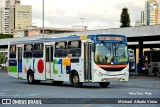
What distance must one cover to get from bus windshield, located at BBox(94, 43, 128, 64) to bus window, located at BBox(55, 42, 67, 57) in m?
2.89

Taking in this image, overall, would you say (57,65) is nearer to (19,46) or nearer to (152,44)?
(19,46)

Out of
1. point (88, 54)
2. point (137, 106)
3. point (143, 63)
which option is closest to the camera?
point (137, 106)

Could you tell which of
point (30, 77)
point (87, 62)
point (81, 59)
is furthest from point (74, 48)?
point (30, 77)

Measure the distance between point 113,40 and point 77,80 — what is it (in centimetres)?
303

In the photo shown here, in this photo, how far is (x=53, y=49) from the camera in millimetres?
29547

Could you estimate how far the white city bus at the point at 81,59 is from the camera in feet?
84.7

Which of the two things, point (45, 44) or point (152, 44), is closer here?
point (45, 44)

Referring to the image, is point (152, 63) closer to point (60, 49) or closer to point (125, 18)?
point (60, 49)

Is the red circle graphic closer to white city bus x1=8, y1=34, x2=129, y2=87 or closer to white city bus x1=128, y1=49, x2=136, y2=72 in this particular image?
white city bus x1=8, y1=34, x2=129, y2=87

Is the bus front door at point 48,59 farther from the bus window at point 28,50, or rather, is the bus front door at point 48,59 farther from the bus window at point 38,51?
the bus window at point 28,50

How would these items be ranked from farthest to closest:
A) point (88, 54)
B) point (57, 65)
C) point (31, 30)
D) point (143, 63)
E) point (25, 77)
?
1. point (31, 30)
2. point (143, 63)
3. point (25, 77)
4. point (57, 65)
5. point (88, 54)

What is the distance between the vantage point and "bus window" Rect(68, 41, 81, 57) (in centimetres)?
2678

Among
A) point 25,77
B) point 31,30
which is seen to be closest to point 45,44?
point 25,77

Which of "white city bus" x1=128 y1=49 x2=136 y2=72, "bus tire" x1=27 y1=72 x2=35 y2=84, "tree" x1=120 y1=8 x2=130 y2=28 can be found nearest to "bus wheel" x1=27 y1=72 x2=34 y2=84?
"bus tire" x1=27 y1=72 x2=35 y2=84
